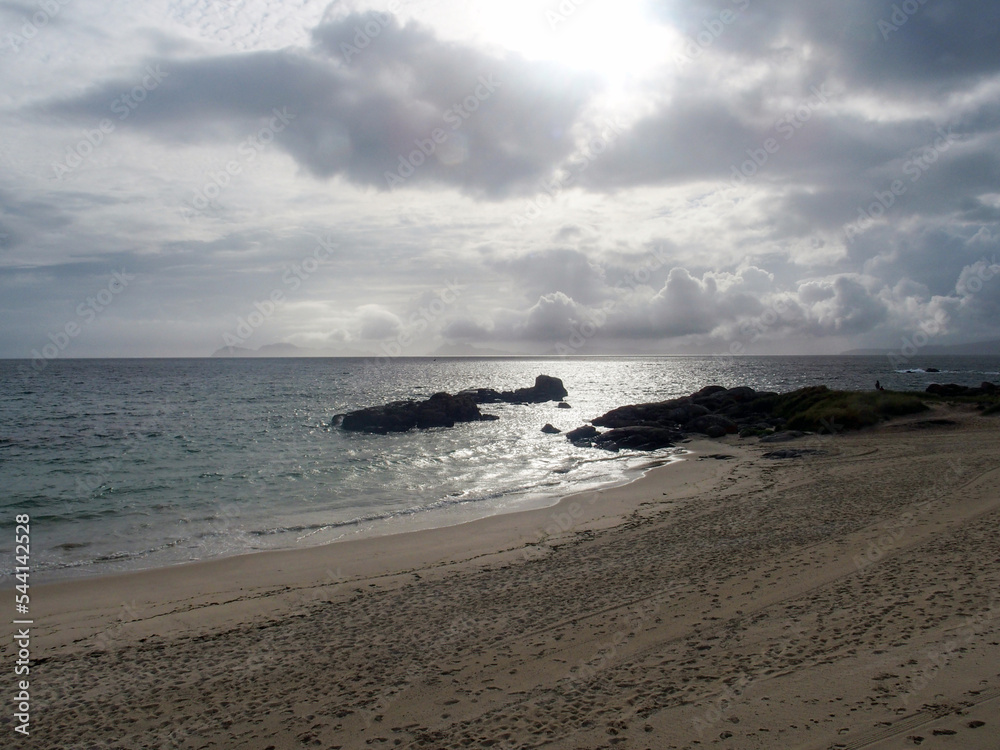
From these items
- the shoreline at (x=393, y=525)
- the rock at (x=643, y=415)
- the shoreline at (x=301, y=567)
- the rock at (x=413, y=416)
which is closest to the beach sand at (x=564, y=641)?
the shoreline at (x=301, y=567)

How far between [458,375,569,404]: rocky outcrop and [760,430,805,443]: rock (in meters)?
40.4

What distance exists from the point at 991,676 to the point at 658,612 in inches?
166

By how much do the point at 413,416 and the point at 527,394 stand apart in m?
28.2

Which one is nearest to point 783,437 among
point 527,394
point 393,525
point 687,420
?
point 687,420

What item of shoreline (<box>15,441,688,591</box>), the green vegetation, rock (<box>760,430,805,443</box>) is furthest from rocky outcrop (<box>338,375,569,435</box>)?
the green vegetation

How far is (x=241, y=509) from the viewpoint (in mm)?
20344

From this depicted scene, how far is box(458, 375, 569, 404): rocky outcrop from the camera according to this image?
7094cm

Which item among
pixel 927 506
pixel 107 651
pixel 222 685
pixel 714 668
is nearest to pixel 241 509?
pixel 107 651

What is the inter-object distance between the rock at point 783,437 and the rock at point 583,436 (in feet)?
33.4

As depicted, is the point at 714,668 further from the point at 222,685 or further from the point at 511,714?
the point at 222,685

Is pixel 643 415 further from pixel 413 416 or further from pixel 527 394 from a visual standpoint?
pixel 527 394

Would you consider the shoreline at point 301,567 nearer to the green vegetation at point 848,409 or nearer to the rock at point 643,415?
the green vegetation at point 848,409

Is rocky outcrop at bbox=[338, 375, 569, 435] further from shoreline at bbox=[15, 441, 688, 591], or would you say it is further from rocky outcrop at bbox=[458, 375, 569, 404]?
shoreline at bbox=[15, 441, 688, 591]

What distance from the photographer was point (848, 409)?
33688 mm
